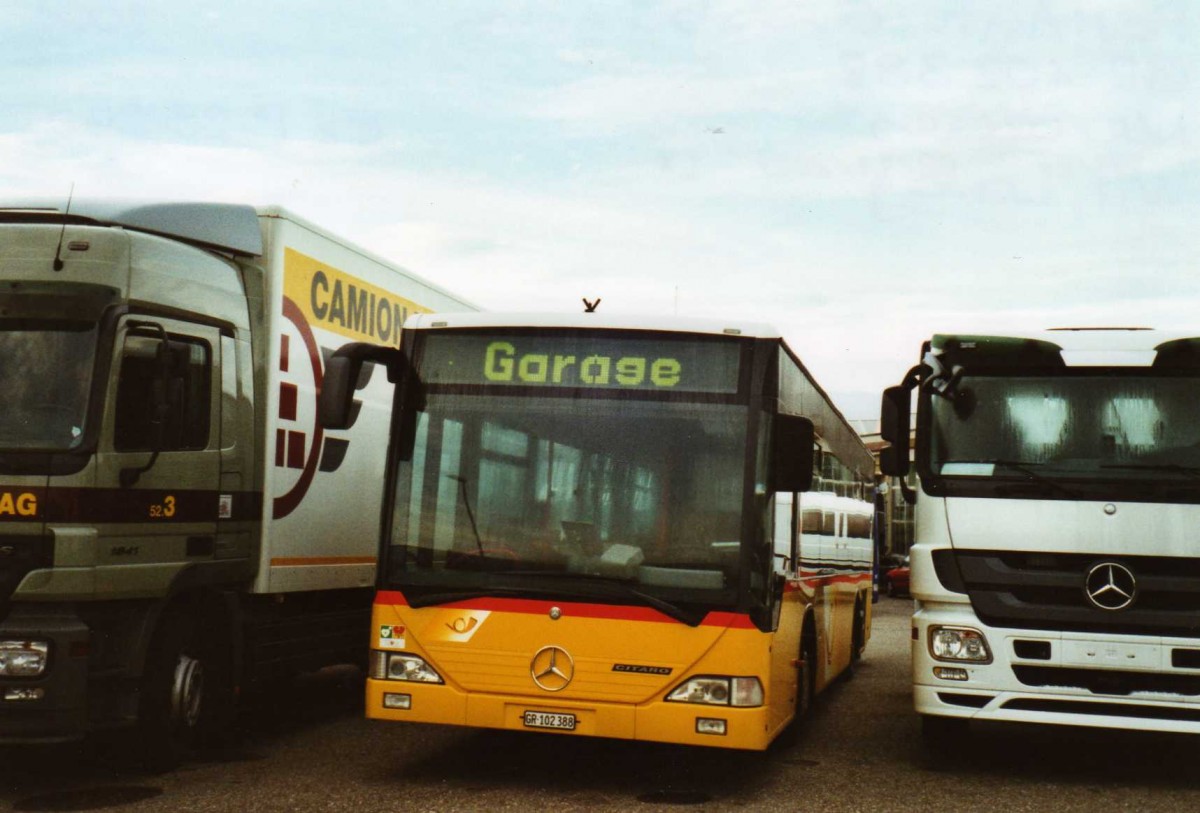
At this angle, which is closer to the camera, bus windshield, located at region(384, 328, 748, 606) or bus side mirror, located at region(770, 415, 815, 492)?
bus windshield, located at region(384, 328, 748, 606)

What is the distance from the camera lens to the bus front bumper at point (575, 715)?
738cm

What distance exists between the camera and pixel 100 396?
24.2ft

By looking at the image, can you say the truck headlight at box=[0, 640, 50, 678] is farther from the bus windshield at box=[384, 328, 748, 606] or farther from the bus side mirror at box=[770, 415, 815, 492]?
the bus side mirror at box=[770, 415, 815, 492]

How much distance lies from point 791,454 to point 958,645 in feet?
5.58

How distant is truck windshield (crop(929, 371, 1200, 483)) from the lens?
844cm

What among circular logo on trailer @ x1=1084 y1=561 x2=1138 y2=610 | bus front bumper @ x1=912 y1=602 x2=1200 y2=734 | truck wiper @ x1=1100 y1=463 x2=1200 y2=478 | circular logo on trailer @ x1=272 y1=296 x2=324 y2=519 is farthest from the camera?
circular logo on trailer @ x1=272 y1=296 x2=324 y2=519

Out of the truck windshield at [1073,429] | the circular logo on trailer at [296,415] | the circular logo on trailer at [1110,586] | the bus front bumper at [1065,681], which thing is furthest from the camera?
the circular logo on trailer at [296,415]

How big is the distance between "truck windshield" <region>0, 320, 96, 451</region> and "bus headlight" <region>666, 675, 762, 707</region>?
11.3 ft

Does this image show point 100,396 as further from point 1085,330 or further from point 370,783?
point 1085,330

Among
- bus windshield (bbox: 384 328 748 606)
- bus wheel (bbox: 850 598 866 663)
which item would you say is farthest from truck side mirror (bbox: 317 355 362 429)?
bus wheel (bbox: 850 598 866 663)

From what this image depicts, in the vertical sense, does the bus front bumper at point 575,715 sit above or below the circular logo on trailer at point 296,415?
below

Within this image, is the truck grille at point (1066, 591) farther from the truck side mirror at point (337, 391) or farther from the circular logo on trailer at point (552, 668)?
the truck side mirror at point (337, 391)

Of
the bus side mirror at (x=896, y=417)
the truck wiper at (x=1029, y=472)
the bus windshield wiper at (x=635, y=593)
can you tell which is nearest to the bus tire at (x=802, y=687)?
the bus side mirror at (x=896, y=417)

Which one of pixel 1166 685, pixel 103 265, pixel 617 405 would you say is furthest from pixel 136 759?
pixel 1166 685
